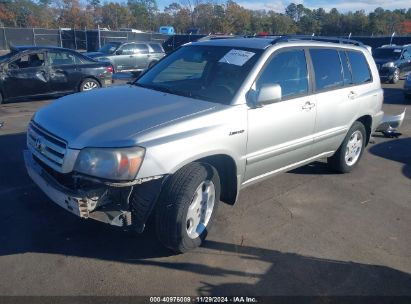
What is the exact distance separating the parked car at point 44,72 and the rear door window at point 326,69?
7.85 m

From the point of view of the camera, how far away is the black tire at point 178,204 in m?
3.22

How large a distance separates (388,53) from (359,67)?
48.5ft

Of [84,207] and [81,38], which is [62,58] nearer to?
[84,207]

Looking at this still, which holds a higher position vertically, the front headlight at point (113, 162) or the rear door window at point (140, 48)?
the rear door window at point (140, 48)

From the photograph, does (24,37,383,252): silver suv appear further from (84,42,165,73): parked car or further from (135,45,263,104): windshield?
(84,42,165,73): parked car

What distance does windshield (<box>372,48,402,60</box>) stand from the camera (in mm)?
18223

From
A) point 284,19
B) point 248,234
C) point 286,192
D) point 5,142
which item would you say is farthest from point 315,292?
point 284,19

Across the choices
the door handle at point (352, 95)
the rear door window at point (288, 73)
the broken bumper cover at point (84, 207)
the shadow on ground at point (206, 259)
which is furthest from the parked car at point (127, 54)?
the broken bumper cover at point (84, 207)

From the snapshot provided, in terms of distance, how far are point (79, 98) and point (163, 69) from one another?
3.92ft

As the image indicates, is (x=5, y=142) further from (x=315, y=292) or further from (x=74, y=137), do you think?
(x=315, y=292)

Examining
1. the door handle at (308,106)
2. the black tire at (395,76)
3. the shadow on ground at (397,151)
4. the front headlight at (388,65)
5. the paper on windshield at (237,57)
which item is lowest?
the shadow on ground at (397,151)

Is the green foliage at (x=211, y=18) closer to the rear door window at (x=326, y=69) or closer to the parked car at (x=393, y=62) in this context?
the parked car at (x=393, y=62)

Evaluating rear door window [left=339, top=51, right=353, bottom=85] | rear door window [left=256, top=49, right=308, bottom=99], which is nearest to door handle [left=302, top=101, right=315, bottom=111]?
rear door window [left=256, top=49, right=308, bottom=99]

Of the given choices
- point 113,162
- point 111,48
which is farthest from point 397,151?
A: point 111,48
